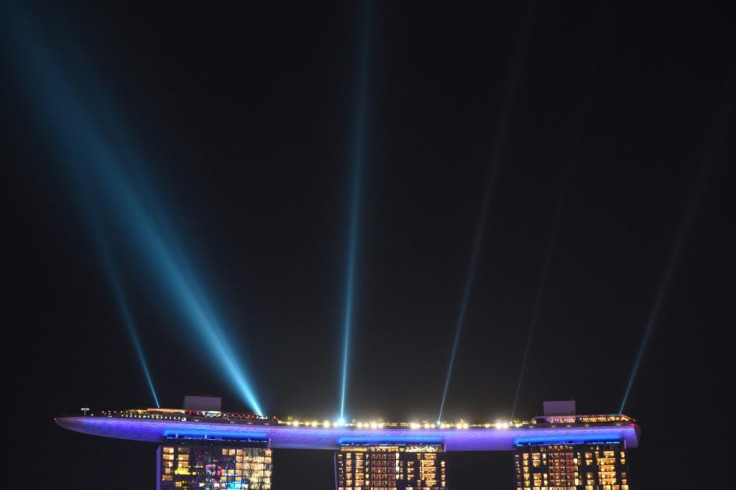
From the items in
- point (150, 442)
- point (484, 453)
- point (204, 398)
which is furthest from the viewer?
point (484, 453)

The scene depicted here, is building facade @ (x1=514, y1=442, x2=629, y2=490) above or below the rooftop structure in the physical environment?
below

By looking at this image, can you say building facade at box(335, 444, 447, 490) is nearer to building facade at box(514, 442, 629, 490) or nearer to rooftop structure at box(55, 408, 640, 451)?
rooftop structure at box(55, 408, 640, 451)

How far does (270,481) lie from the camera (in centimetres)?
7775

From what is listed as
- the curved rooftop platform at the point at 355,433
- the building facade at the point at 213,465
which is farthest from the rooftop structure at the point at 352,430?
the building facade at the point at 213,465

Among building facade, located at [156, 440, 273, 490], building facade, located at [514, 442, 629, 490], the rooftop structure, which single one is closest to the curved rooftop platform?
the rooftop structure

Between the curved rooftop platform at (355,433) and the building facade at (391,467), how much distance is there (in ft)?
2.74

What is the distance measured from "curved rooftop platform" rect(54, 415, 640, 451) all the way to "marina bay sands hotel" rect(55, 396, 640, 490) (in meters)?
0.09

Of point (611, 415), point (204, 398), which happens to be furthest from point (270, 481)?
point (611, 415)

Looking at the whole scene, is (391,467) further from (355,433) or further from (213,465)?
(213,465)

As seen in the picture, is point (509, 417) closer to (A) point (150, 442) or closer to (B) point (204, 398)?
(B) point (204, 398)

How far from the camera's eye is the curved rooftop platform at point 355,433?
244ft

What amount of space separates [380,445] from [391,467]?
2387 millimetres

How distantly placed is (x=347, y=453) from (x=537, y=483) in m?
18.4

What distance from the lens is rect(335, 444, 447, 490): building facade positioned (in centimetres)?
8244
